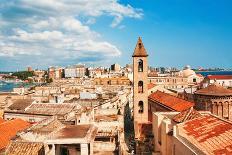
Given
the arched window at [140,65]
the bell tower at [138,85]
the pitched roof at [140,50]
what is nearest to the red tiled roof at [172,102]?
the bell tower at [138,85]

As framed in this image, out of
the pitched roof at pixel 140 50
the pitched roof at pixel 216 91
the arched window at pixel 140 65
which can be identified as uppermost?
the pitched roof at pixel 140 50

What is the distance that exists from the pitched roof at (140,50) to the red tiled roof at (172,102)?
730 cm

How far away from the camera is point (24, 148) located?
18.8 m

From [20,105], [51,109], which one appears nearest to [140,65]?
[51,109]

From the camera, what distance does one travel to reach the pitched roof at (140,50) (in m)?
42.3

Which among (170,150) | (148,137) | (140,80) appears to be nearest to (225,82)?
(140,80)

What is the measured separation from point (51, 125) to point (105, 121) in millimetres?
10288

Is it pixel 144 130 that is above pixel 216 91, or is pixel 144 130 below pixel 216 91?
below

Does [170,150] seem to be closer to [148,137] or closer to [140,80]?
[148,137]

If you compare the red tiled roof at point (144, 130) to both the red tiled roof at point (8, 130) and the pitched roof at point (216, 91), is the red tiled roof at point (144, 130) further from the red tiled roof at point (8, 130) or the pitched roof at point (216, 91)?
the red tiled roof at point (8, 130)

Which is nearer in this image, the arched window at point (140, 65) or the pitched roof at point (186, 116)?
the pitched roof at point (186, 116)

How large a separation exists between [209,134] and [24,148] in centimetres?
1143

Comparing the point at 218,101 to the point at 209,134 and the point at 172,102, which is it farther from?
the point at 209,134

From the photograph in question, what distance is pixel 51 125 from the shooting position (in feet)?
74.0
